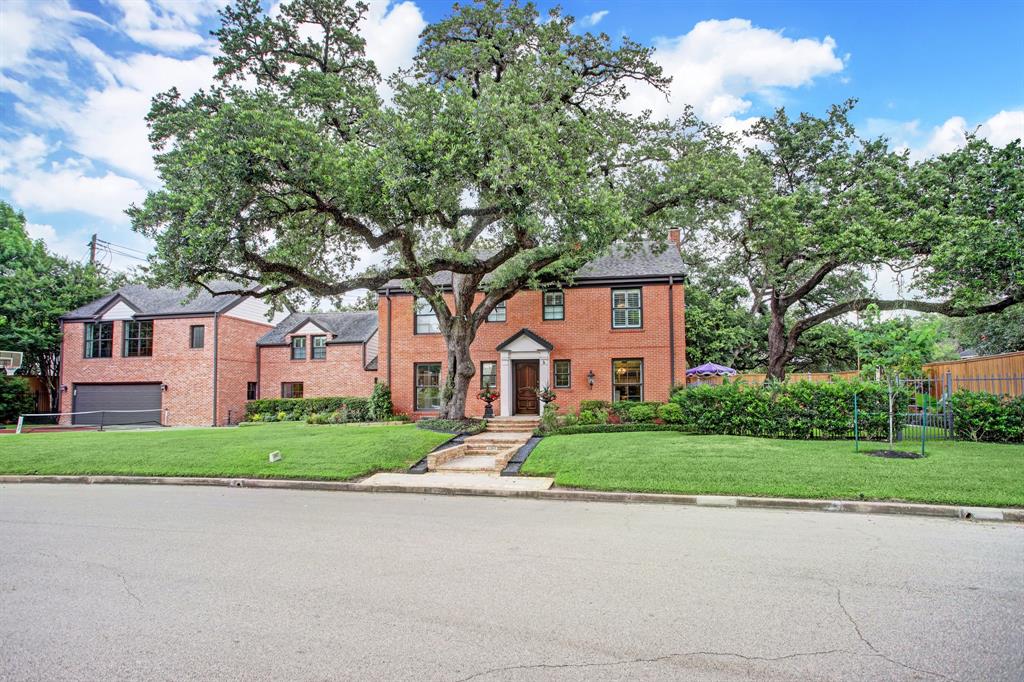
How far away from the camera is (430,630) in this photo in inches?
157

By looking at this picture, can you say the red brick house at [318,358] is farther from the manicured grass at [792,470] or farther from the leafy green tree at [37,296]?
the manicured grass at [792,470]

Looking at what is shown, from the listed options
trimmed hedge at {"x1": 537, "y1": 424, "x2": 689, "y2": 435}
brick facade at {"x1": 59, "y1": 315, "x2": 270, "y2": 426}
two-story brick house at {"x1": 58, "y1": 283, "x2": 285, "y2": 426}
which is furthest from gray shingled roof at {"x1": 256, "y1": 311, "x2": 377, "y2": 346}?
trimmed hedge at {"x1": 537, "y1": 424, "x2": 689, "y2": 435}

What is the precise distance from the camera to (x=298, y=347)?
29.4m

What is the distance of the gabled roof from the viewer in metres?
20.9

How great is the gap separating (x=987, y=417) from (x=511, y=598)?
13147 millimetres

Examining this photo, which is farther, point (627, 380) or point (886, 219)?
point (627, 380)

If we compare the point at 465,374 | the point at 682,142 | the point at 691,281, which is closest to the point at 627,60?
the point at 682,142

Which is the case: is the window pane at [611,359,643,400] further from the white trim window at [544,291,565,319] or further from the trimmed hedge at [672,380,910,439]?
the trimmed hedge at [672,380,910,439]

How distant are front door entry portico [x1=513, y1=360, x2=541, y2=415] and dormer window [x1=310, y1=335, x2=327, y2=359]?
39.3 feet

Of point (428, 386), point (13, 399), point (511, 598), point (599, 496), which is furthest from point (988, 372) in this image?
point (13, 399)

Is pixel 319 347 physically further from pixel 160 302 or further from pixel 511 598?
pixel 511 598

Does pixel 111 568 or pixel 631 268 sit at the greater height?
pixel 631 268

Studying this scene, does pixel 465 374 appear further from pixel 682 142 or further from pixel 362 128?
pixel 682 142

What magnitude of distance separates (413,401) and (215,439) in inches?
300
